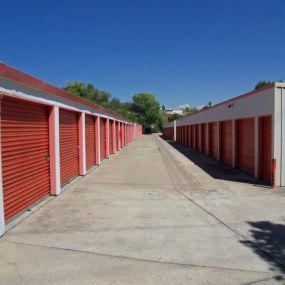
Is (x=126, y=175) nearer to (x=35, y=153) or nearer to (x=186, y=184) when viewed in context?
(x=186, y=184)

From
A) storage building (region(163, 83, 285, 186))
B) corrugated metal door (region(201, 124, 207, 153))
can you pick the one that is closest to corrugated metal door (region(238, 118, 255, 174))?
storage building (region(163, 83, 285, 186))

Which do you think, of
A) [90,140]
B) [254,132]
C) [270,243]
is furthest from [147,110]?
[270,243]

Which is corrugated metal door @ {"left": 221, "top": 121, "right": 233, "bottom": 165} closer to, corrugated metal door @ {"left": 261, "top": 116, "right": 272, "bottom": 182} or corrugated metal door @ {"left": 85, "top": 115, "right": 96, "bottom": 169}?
corrugated metal door @ {"left": 261, "top": 116, "right": 272, "bottom": 182}

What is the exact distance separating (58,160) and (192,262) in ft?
17.7

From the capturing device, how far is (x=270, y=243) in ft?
17.2

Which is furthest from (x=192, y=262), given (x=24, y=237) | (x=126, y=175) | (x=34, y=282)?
(x=126, y=175)

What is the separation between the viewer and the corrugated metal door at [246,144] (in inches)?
489

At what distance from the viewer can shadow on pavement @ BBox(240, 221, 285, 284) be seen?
4.45 meters

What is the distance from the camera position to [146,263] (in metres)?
4.43

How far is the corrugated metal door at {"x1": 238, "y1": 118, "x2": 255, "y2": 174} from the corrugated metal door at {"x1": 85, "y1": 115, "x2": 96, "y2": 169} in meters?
6.72

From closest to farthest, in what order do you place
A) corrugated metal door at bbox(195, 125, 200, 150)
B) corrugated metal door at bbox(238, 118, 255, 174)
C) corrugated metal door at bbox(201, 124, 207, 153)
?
corrugated metal door at bbox(238, 118, 255, 174) → corrugated metal door at bbox(201, 124, 207, 153) → corrugated metal door at bbox(195, 125, 200, 150)

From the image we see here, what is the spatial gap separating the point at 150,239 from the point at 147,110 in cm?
9028

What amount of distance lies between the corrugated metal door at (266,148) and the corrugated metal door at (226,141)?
419cm

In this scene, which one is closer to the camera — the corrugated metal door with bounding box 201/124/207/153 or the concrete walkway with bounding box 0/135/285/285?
the concrete walkway with bounding box 0/135/285/285
